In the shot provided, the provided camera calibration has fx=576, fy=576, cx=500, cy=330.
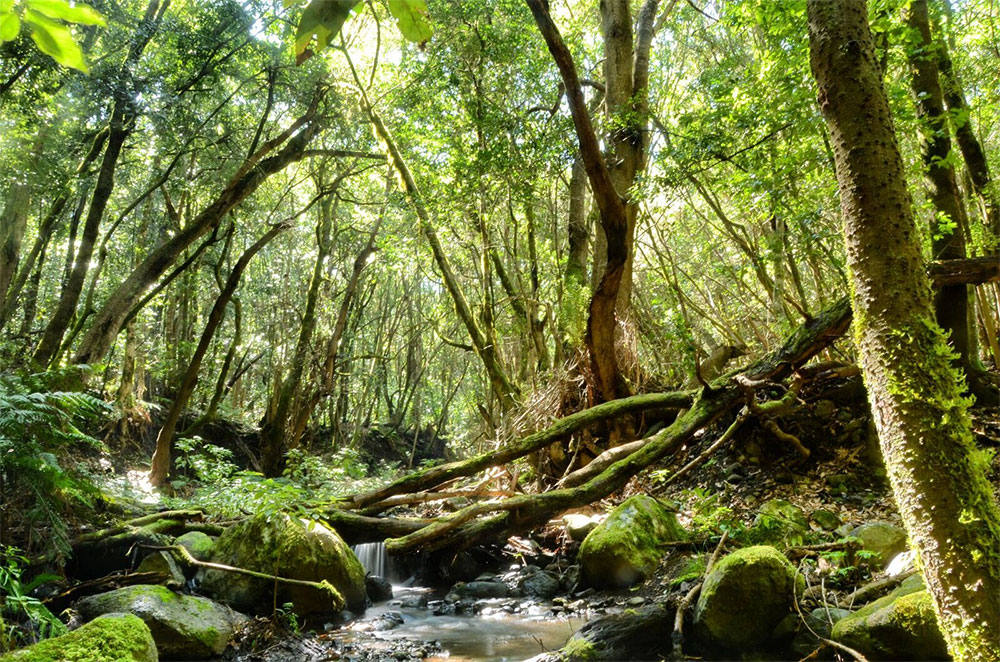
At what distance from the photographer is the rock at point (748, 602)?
405 cm

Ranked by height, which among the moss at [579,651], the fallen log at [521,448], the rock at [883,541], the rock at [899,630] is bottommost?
the moss at [579,651]

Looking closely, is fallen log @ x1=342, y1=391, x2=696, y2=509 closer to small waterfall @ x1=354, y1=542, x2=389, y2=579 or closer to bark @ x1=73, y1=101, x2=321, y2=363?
small waterfall @ x1=354, y1=542, x2=389, y2=579

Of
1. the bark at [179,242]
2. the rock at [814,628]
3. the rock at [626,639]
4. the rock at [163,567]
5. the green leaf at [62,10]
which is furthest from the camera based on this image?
the bark at [179,242]

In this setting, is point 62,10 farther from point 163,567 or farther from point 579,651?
point 163,567

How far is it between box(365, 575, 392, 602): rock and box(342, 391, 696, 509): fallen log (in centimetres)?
98

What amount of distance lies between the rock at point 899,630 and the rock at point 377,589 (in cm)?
545

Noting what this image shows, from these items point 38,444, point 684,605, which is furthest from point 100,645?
point 684,605

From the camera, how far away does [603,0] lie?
391 inches

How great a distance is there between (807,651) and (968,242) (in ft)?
19.6

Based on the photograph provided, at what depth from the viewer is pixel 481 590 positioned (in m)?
7.07

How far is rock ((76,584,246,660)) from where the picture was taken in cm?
464

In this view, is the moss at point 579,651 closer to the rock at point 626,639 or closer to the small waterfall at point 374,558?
the rock at point 626,639

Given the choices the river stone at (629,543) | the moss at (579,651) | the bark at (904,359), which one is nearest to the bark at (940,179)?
the river stone at (629,543)

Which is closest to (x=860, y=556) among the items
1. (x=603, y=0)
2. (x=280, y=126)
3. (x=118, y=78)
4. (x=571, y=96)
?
(x=571, y=96)
